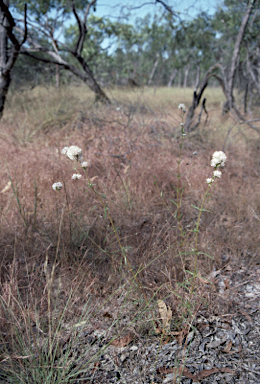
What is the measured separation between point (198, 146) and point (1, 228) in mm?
3241

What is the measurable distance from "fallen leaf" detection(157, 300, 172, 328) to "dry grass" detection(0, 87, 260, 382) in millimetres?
51

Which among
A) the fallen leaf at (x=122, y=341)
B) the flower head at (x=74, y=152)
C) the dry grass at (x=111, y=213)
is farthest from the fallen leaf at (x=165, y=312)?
the flower head at (x=74, y=152)

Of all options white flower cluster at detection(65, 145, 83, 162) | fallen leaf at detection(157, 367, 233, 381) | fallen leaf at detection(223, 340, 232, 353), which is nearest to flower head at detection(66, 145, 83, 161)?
white flower cluster at detection(65, 145, 83, 162)

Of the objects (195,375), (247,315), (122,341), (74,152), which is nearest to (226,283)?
(247,315)

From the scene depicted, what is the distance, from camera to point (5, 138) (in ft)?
13.4

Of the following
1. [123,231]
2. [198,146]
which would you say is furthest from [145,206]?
[198,146]

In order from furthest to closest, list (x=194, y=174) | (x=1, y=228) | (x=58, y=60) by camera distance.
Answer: (x=58, y=60), (x=194, y=174), (x=1, y=228)

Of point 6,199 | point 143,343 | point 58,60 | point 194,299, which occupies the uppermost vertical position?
point 58,60

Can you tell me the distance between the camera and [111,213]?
2.39 metres

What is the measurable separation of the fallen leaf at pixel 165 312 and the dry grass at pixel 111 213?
0.05m

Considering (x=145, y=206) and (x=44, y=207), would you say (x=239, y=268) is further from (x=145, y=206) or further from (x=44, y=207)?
(x=44, y=207)

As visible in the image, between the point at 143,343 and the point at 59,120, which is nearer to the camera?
the point at 143,343

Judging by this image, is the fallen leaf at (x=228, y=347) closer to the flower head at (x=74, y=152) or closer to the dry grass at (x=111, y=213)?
the dry grass at (x=111, y=213)

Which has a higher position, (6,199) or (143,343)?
(6,199)
